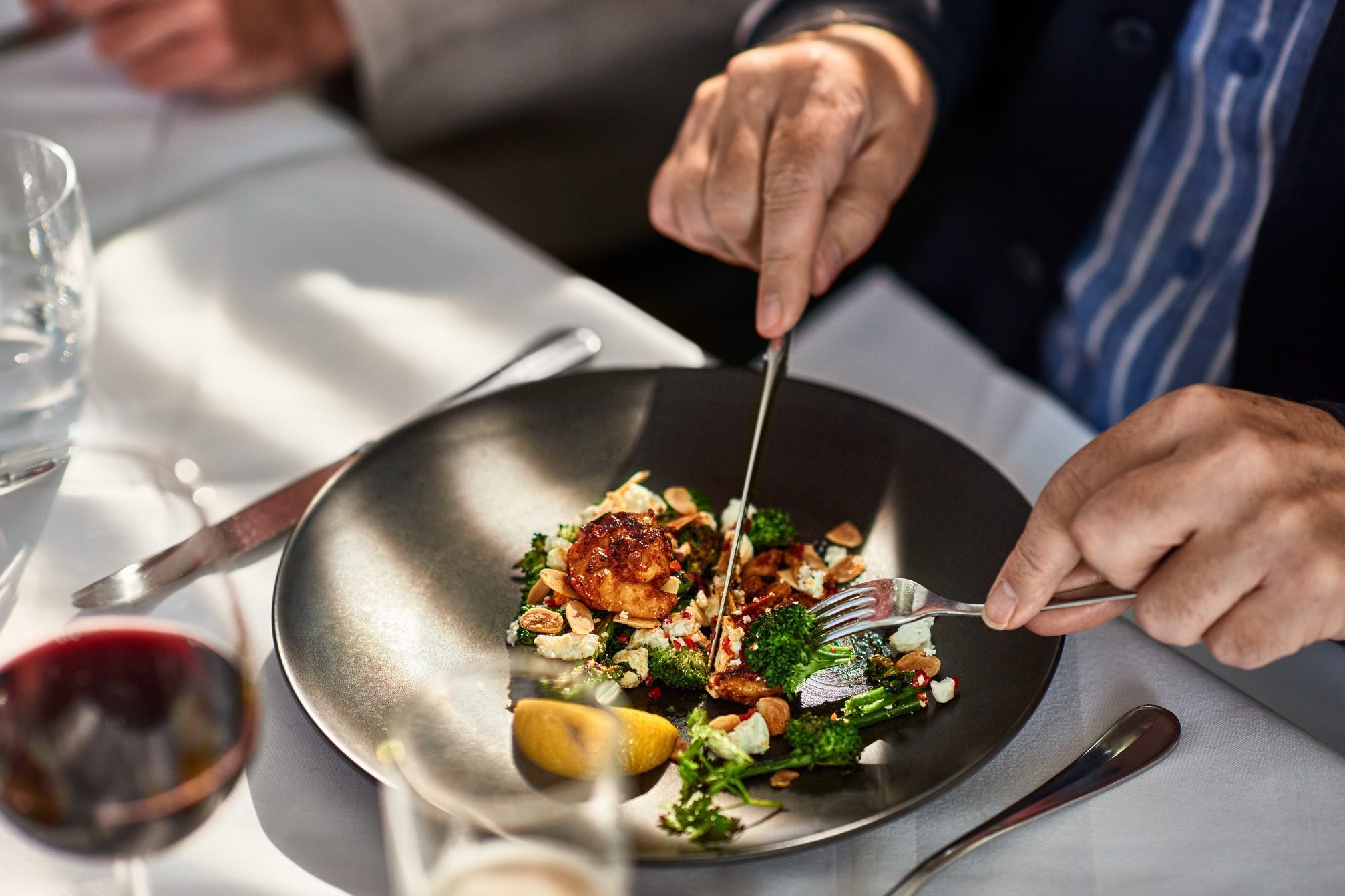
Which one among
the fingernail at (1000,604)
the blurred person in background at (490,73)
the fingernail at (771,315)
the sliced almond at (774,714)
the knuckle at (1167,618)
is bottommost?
the blurred person in background at (490,73)

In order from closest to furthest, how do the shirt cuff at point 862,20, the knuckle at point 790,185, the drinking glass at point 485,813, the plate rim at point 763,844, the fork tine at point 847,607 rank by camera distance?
the drinking glass at point 485,813
the plate rim at point 763,844
the fork tine at point 847,607
the knuckle at point 790,185
the shirt cuff at point 862,20

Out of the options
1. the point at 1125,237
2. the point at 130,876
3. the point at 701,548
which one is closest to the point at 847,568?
the point at 701,548

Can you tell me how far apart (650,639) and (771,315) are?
13.9 inches

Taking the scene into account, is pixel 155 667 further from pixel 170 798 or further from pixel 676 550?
pixel 676 550

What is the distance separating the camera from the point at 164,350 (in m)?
1.41

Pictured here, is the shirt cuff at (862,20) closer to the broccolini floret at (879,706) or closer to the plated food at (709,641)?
the plated food at (709,641)

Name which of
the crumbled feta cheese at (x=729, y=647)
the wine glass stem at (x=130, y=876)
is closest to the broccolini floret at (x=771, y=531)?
the crumbled feta cheese at (x=729, y=647)

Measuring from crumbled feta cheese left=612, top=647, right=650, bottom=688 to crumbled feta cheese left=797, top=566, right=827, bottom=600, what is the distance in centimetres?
16

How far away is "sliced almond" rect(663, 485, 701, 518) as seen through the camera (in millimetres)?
1146

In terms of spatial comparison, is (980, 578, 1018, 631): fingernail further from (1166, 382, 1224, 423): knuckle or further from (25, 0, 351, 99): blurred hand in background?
(25, 0, 351, 99): blurred hand in background

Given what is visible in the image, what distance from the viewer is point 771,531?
3.65 feet

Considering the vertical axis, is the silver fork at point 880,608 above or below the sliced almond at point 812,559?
above

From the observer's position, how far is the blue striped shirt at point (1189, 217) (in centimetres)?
148

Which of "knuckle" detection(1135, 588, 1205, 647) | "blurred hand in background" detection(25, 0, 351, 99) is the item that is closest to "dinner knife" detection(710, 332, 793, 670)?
"knuckle" detection(1135, 588, 1205, 647)
